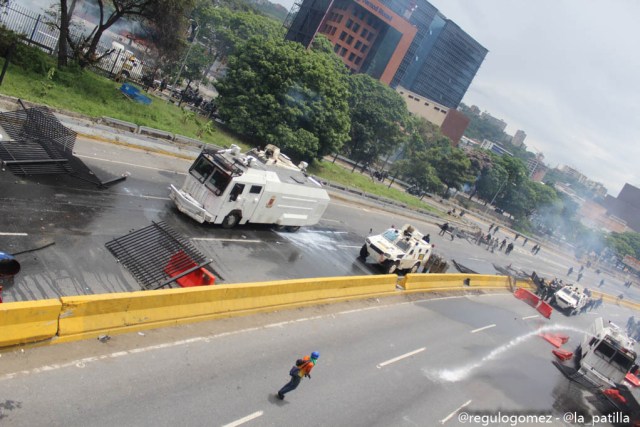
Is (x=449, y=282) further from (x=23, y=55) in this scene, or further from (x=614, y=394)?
(x=23, y=55)

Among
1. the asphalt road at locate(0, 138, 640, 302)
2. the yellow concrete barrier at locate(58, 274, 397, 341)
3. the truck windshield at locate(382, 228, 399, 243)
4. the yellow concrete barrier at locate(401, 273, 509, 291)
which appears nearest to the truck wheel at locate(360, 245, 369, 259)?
the asphalt road at locate(0, 138, 640, 302)

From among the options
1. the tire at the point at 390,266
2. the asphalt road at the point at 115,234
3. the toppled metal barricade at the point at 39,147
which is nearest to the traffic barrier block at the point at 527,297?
the asphalt road at the point at 115,234

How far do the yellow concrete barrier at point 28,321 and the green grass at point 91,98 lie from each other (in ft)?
56.3

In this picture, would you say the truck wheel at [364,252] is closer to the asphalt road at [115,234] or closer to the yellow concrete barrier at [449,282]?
the asphalt road at [115,234]

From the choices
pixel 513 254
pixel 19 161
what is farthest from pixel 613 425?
pixel 513 254

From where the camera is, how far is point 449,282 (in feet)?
83.1

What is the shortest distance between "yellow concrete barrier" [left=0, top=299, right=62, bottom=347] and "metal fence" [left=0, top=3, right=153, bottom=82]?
2362cm

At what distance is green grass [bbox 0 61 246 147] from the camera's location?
74.9ft

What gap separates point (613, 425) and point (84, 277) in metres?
18.9

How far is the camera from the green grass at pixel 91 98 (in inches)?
899

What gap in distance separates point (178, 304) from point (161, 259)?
8.02 ft

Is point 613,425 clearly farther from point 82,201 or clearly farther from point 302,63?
point 302,63

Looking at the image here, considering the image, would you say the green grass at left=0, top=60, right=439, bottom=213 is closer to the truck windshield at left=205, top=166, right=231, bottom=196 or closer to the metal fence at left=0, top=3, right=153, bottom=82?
the metal fence at left=0, top=3, right=153, bottom=82

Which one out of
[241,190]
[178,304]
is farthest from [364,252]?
[178,304]
